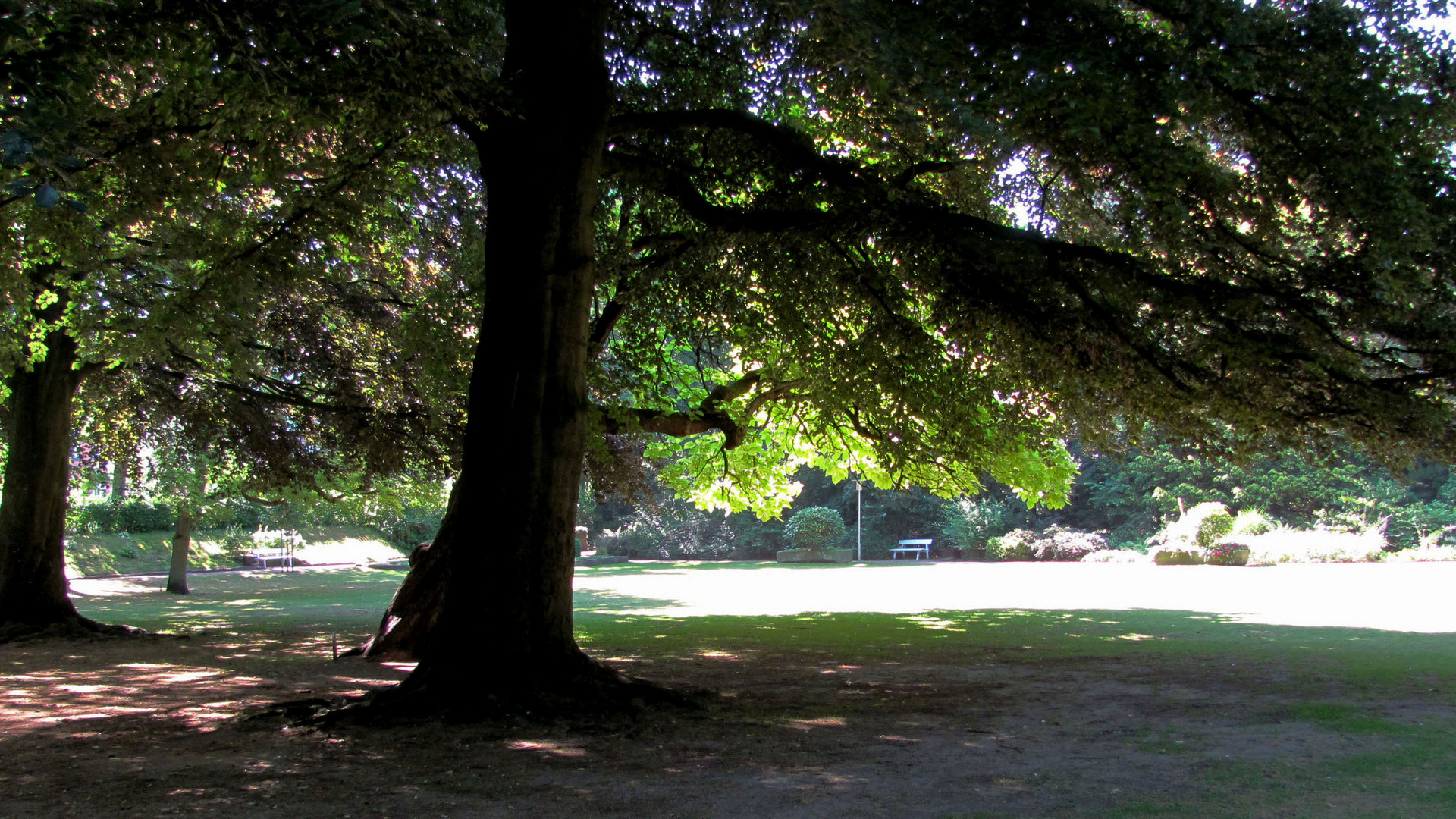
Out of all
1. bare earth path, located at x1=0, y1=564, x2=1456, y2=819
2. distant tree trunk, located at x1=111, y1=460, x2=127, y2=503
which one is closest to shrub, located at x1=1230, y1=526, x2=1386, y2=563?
bare earth path, located at x1=0, y1=564, x2=1456, y2=819

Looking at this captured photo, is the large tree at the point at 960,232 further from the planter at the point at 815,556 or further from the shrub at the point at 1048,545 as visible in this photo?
the planter at the point at 815,556

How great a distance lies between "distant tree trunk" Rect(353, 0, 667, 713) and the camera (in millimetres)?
7531

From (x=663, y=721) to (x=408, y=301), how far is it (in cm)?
1022

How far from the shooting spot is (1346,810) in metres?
4.72

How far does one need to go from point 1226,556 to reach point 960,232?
29.2 metres

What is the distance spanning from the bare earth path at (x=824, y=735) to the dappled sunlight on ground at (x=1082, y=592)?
8.38ft

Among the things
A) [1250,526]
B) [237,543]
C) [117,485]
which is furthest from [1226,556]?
[117,485]

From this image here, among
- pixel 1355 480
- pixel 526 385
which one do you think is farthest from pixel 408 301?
pixel 1355 480

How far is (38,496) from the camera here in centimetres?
1448

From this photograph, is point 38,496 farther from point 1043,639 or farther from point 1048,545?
point 1048,545

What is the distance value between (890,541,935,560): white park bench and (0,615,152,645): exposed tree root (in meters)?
42.2

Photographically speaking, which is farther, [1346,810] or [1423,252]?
[1423,252]

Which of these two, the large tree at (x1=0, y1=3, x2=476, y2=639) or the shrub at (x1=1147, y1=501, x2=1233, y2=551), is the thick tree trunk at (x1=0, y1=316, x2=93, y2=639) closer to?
the large tree at (x1=0, y1=3, x2=476, y2=639)

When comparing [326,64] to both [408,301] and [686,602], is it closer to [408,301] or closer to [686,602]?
[408,301]
